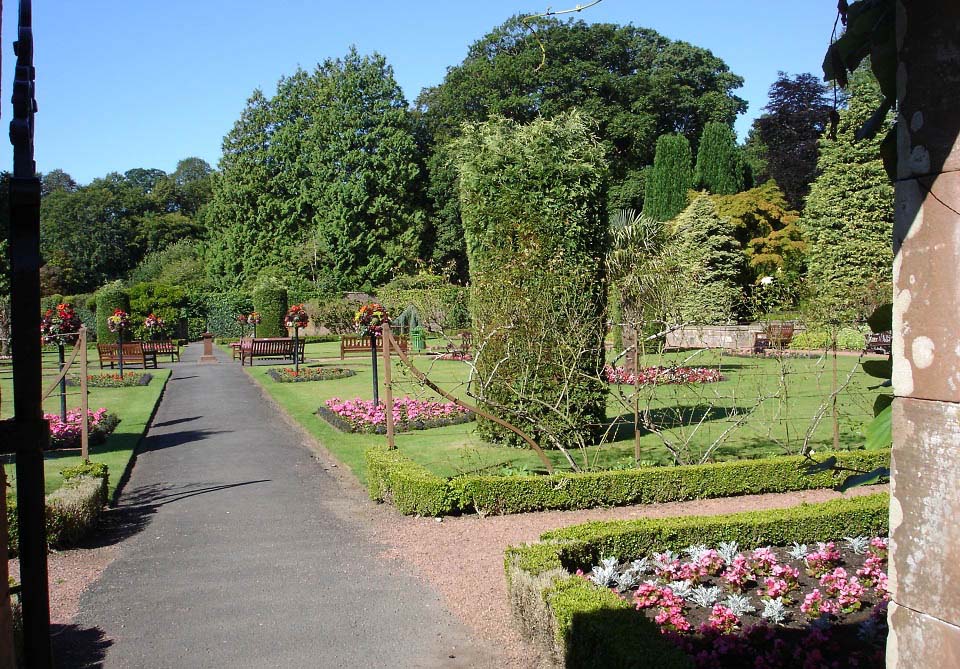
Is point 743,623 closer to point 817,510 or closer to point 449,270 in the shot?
point 817,510

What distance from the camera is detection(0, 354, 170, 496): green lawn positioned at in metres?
10.0

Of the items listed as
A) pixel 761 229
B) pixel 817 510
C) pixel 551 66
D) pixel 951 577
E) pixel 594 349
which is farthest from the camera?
pixel 551 66

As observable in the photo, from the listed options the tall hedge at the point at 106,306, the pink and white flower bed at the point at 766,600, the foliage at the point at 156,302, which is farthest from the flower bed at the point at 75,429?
the foliage at the point at 156,302

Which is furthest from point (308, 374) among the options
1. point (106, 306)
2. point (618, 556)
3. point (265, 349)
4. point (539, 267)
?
point (618, 556)

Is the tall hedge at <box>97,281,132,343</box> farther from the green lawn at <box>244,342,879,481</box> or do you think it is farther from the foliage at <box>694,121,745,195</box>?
the foliage at <box>694,121,745,195</box>

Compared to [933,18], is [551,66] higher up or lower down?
higher up

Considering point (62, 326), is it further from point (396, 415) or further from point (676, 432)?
point (676, 432)

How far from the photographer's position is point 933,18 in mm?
1493

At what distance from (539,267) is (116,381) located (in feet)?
47.5

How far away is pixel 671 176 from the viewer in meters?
37.9

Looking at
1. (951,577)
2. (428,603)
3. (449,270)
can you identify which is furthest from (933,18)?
(449,270)

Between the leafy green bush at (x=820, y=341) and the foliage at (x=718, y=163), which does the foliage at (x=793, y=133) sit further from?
the leafy green bush at (x=820, y=341)

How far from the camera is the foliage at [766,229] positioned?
110 ft

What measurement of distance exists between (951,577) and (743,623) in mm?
3664
